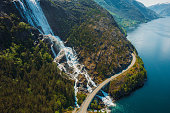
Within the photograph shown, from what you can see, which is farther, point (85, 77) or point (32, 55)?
point (85, 77)

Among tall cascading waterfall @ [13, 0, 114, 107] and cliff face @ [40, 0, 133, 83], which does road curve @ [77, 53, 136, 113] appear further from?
tall cascading waterfall @ [13, 0, 114, 107]

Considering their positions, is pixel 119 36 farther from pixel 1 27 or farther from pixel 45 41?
pixel 1 27

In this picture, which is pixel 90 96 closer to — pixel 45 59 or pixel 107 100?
pixel 107 100

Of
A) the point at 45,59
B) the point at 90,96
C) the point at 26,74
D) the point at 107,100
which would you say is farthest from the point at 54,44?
the point at 107,100

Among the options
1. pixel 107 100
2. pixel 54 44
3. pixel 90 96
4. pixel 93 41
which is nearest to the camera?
pixel 90 96

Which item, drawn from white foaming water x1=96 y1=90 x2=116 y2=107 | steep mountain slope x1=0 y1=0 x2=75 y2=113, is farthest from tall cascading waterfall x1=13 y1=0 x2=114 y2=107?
steep mountain slope x1=0 y1=0 x2=75 y2=113

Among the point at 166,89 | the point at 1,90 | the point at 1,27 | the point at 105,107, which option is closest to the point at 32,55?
the point at 1,27
